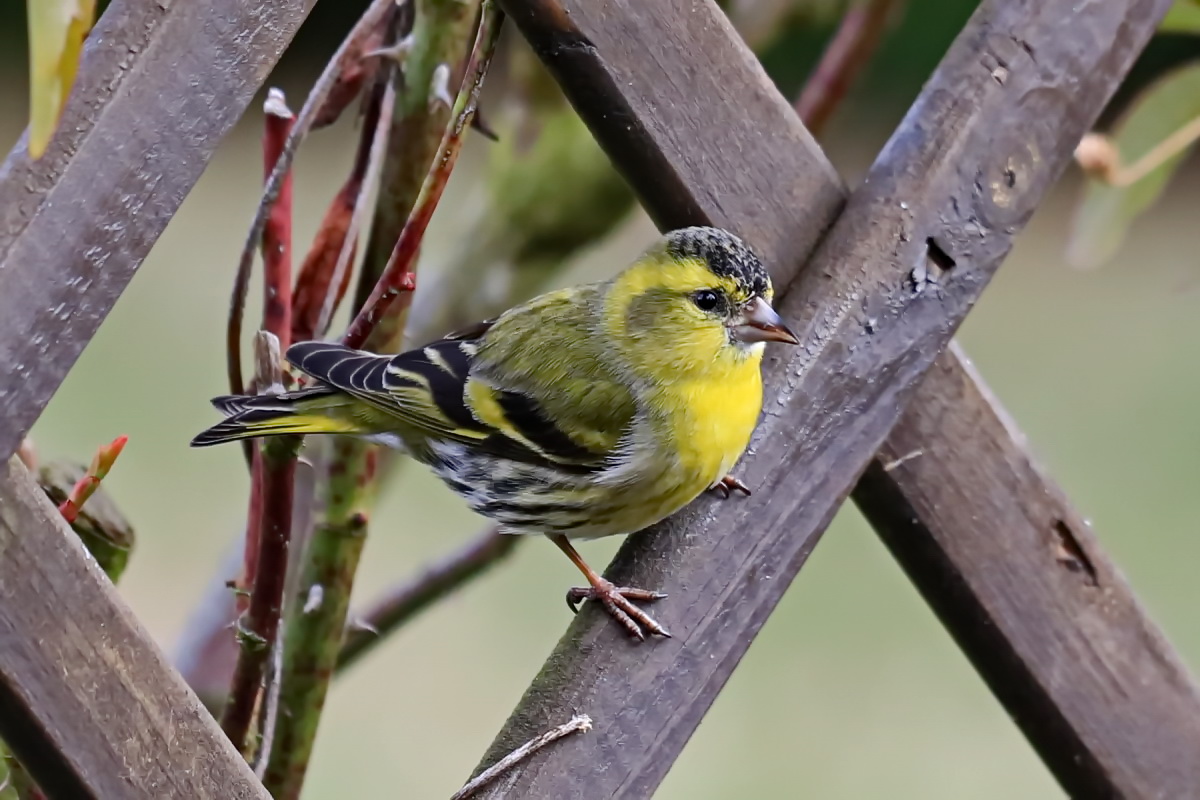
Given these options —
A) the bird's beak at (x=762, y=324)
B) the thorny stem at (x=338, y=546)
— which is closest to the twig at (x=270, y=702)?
the thorny stem at (x=338, y=546)

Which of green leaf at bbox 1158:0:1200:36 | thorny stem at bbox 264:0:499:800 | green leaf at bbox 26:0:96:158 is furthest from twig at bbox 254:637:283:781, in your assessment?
green leaf at bbox 1158:0:1200:36

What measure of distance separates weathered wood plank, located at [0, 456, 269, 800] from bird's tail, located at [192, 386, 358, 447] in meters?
0.33

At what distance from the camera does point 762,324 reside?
1.15 meters

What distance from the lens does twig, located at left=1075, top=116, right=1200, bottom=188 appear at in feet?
3.88

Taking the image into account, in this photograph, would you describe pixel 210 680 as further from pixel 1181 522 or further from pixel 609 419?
pixel 1181 522

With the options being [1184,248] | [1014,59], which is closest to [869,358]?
[1014,59]

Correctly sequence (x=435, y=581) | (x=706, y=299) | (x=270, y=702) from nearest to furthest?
(x=270, y=702), (x=706, y=299), (x=435, y=581)

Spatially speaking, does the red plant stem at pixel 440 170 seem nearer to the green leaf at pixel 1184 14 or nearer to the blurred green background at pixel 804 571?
the green leaf at pixel 1184 14

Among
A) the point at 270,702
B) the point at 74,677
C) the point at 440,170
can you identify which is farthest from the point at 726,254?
the point at 74,677

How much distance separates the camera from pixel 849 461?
42.6 inches

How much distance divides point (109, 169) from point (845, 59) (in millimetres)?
987

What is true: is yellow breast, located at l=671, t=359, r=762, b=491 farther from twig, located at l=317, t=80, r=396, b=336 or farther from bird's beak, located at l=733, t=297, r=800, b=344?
twig, located at l=317, t=80, r=396, b=336

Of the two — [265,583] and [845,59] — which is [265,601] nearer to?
[265,583]

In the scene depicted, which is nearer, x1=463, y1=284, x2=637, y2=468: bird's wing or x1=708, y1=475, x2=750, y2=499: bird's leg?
x1=708, y1=475, x2=750, y2=499: bird's leg
